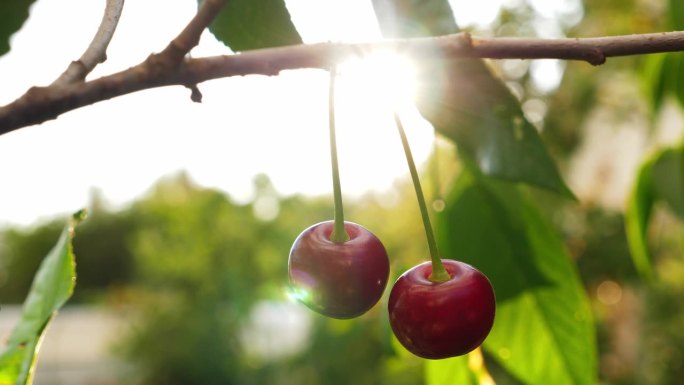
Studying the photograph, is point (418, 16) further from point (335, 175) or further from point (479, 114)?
point (335, 175)

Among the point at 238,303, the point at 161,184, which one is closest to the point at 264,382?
the point at 238,303

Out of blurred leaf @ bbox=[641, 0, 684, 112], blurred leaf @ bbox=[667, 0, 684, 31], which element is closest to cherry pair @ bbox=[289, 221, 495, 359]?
blurred leaf @ bbox=[667, 0, 684, 31]

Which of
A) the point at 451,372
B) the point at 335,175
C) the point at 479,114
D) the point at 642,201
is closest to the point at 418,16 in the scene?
the point at 479,114

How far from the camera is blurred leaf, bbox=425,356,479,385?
75cm

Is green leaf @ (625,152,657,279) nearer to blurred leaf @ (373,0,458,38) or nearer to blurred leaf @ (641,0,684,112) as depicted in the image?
blurred leaf @ (641,0,684,112)

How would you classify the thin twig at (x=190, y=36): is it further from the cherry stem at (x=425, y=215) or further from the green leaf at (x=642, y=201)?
the green leaf at (x=642, y=201)

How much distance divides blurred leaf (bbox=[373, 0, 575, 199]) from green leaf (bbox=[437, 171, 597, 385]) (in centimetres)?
13

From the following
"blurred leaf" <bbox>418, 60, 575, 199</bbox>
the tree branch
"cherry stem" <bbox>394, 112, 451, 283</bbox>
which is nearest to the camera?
the tree branch

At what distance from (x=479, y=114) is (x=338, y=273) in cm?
22

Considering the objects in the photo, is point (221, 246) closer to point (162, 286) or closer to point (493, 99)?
point (162, 286)

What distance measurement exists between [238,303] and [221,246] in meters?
0.71

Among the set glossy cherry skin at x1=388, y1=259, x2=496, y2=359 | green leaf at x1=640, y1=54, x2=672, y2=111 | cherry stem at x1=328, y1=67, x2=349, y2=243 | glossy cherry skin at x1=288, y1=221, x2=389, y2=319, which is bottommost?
green leaf at x1=640, y1=54, x2=672, y2=111

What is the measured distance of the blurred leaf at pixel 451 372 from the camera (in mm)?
748

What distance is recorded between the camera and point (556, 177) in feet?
1.83
